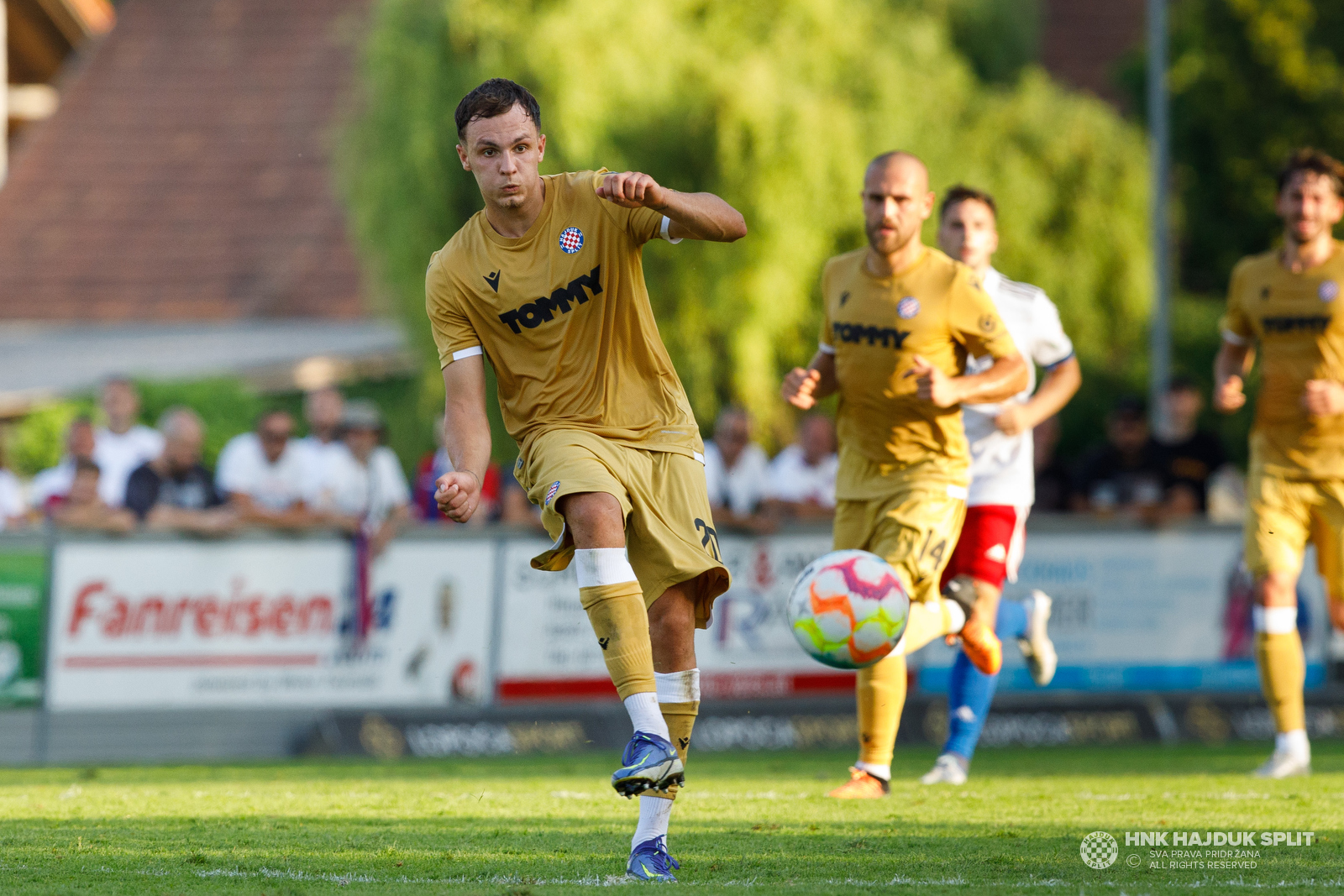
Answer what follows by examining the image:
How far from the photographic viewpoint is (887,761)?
7.50 meters

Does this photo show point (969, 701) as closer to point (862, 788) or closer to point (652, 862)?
point (862, 788)

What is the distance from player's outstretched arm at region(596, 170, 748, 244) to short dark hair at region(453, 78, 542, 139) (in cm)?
46

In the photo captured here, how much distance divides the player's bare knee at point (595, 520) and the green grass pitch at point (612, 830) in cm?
105

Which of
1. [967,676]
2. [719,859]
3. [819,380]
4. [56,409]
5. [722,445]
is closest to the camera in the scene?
[719,859]

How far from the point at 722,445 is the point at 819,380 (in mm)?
5070

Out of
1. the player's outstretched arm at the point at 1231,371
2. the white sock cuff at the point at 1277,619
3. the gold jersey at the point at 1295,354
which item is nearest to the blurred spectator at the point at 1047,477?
the player's outstretched arm at the point at 1231,371

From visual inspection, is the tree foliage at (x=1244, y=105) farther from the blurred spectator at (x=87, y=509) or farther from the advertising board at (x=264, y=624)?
the blurred spectator at (x=87, y=509)

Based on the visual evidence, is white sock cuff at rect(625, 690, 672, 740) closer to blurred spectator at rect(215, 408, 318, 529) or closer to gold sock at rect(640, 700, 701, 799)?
gold sock at rect(640, 700, 701, 799)

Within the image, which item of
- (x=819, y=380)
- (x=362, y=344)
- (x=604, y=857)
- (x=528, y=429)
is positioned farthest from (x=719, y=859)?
(x=362, y=344)

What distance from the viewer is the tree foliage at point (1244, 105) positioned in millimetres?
29500

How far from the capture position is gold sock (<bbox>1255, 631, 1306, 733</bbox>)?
8.38 metres

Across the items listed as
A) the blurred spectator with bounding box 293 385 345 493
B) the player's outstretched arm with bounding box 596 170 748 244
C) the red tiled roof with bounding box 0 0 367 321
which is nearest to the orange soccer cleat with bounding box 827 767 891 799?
the player's outstretched arm with bounding box 596 170 748 244

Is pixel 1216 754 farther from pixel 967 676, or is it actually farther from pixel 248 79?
pixel 248 79

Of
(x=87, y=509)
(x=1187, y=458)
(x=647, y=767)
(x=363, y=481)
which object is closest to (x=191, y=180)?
(x=87, y=509)
